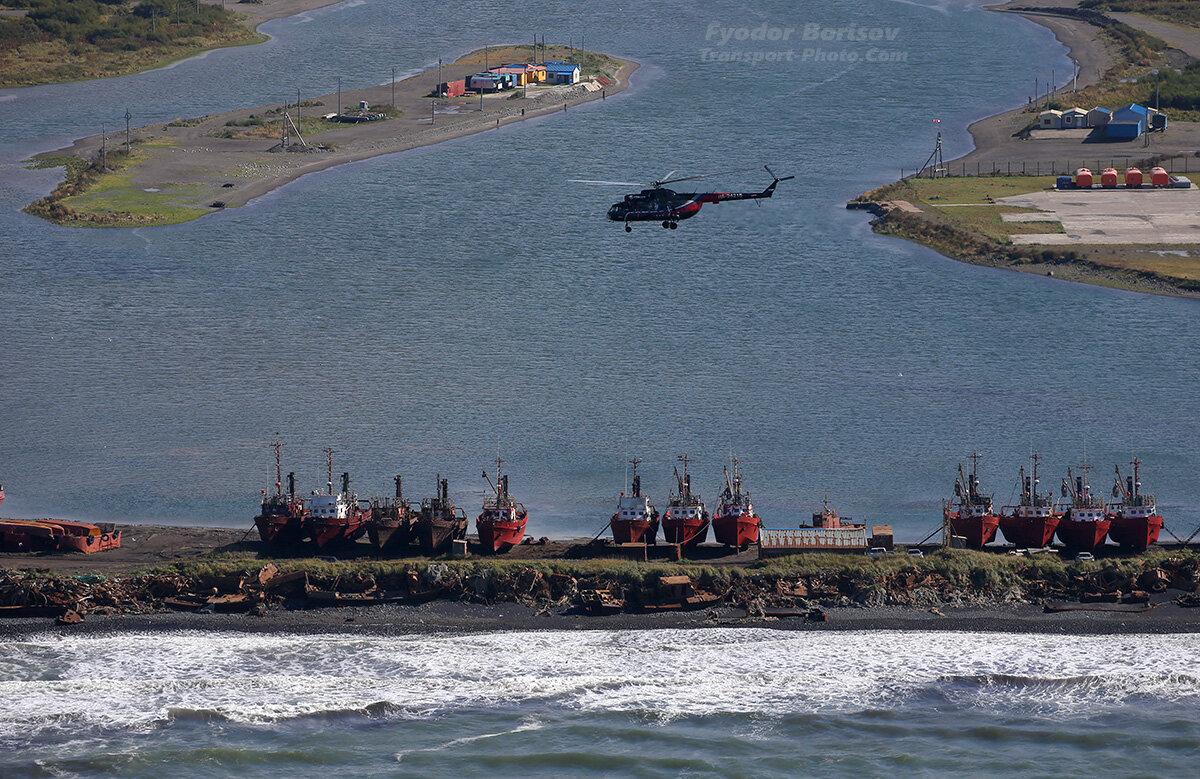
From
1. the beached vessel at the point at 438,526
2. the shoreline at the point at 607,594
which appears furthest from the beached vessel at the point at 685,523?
the beached vessel at the point at 438,526

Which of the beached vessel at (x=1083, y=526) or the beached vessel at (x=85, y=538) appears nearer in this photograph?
the beached vessel at (x=85, y=538)

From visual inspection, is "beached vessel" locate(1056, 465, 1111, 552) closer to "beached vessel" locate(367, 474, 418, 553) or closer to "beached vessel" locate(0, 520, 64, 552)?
"beached vessel" locate(367, 474, 418, 553)

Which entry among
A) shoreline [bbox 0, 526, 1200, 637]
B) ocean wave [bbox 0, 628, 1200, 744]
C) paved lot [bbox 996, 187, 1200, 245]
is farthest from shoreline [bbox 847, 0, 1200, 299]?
ocean wave [bbox 0, 628, 1200, 744]

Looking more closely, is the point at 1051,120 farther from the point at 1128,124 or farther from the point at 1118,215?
the point at 1118,215

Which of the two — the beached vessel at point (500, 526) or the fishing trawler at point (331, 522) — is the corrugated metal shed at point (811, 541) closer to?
the beached vessel at point (500, 526)

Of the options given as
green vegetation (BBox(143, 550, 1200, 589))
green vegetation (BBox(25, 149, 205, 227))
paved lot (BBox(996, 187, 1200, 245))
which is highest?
green vegetation (BBox(25, 149, 205, 227))

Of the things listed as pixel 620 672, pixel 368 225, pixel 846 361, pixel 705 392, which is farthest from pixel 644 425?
pixel 368 225
